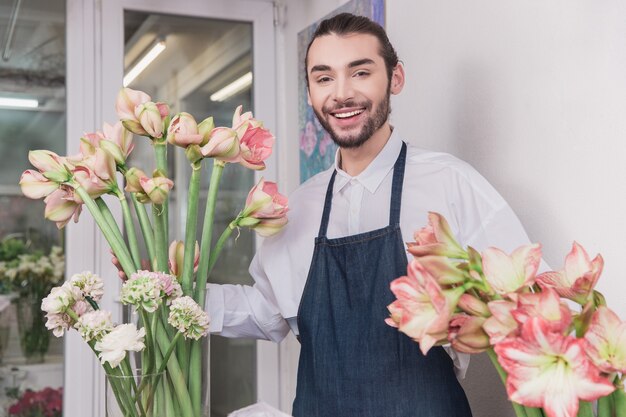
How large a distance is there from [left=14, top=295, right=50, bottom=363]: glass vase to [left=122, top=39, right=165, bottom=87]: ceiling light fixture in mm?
876

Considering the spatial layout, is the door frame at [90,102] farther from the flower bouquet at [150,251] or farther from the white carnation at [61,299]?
the white carnation at [61,299]

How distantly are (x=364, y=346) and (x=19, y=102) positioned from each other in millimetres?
1743

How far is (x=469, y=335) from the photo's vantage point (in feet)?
2.89

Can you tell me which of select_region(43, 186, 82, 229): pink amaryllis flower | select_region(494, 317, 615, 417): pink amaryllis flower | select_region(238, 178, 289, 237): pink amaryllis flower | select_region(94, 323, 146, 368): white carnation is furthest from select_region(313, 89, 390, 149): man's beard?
select_region(494, 317, 615, 417): pink amaryllis flower

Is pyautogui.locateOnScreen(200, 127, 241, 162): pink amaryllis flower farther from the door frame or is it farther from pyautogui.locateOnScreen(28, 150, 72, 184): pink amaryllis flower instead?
the door frame

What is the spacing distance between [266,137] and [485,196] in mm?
466

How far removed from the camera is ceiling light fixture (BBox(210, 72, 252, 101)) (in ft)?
9.85

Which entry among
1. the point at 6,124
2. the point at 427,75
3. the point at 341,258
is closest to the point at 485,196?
the point at 341,258

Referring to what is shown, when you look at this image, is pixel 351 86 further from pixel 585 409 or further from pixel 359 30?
pixel 585 409

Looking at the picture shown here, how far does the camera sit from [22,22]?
2727mm

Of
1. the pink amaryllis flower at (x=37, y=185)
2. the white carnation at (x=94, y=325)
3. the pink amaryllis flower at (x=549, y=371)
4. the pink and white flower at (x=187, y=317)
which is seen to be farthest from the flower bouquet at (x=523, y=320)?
the pink amaryllis flower at (x=37, y=185)

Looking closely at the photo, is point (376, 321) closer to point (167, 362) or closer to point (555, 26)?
point (167, 362)

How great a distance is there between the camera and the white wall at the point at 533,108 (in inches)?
56.5

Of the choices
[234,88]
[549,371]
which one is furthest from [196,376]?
[234,88]
